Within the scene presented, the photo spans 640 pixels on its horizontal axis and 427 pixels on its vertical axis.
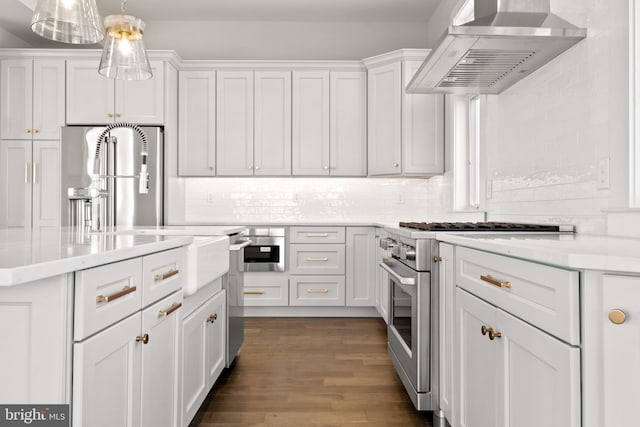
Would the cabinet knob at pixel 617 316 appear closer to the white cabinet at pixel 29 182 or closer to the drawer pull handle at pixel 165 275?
the drawer pull handle at pixel 165 275

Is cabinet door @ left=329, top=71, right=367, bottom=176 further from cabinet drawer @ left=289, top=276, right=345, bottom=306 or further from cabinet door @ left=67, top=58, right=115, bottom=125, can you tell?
cabinet door @ left=67, top=58, right=115, bottom=125

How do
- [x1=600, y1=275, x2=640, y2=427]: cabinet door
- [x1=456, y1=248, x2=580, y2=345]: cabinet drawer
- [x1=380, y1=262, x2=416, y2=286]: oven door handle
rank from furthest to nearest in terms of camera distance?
[x1=380, y1=262, x2=416, y2=286]: oven door handle, [x1=456, y1=248, x2=580, y2=345]: cabinet drawer, [x1=600, y1=275, x2=640, y2=427]: cabinet door

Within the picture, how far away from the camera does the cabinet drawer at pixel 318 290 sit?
4.29 metres

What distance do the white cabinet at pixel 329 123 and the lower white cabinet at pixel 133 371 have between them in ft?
9.94

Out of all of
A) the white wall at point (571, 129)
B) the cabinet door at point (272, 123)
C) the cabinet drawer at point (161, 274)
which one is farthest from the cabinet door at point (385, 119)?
the cabinet drawer at point (161, 274)

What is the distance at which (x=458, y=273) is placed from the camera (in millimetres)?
1856

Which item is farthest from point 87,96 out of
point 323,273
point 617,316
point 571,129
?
point 617,316

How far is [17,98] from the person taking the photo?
421 centimetres

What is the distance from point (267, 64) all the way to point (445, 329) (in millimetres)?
3449

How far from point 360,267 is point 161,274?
9.64 feet

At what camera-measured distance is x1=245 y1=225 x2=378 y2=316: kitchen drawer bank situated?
4.27 m

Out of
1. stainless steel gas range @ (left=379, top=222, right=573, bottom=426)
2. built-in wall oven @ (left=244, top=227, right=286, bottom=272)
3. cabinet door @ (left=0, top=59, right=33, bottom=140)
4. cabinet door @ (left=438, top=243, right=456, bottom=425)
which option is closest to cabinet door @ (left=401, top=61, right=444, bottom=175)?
built-in wall oven @ (left=244, top=227, right=286, bottom=272)

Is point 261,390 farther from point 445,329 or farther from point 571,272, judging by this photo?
point 571,272

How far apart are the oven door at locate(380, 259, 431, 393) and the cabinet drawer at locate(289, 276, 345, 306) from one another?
5.68 ft
